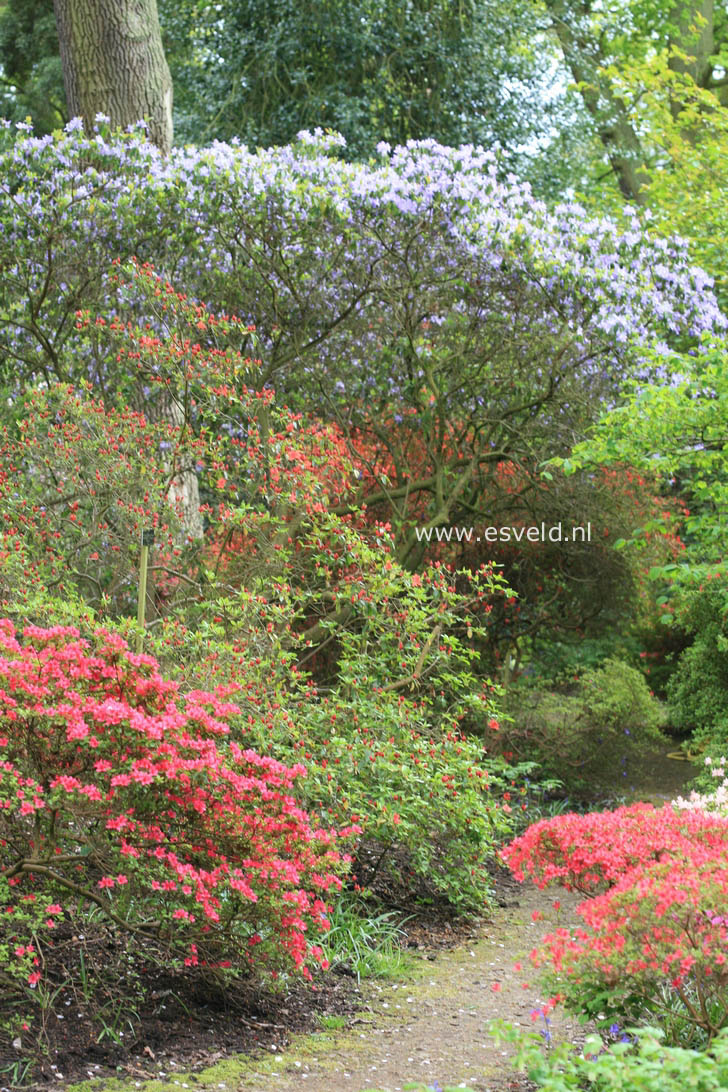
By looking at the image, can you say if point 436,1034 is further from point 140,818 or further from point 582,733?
point 582,733

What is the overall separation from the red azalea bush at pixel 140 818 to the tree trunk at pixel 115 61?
584 centimetres

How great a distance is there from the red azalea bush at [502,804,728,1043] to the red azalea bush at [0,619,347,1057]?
2.62 ft

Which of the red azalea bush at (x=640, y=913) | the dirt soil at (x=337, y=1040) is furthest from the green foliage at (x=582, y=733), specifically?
the red azalea bush at (x=640, y=913)

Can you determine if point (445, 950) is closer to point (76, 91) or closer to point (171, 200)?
point (171, 200)

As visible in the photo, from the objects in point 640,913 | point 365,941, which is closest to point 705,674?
point 365,941

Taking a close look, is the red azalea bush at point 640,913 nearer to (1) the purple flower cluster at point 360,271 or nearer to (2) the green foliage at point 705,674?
(1) the purple flower cluster at point 360,271

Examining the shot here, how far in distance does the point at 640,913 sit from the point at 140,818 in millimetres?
1487

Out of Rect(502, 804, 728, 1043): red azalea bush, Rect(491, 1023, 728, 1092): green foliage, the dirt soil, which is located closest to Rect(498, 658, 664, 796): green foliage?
the dirt soil

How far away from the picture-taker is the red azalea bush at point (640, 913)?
292 cm

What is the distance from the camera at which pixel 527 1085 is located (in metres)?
3.47

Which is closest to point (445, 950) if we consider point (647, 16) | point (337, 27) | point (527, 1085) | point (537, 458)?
point (527, 1085)

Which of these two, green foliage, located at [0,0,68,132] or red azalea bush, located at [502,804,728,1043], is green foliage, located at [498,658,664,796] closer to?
red azalea bush, located at [502,804,728,1043]

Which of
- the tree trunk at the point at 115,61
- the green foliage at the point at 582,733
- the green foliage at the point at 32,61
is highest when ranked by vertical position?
the green foliage at the point at 32,61

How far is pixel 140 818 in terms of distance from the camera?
11.5 ft
